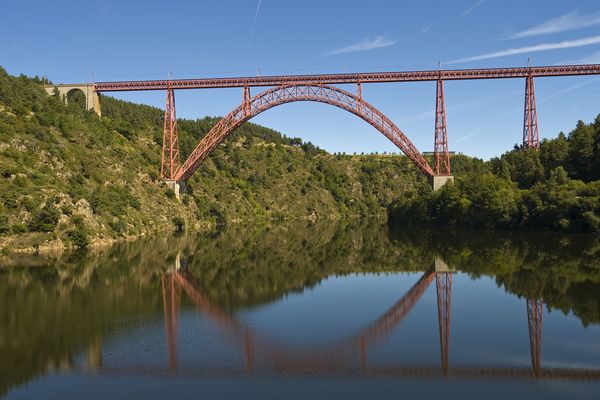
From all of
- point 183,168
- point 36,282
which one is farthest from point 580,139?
point 36,282

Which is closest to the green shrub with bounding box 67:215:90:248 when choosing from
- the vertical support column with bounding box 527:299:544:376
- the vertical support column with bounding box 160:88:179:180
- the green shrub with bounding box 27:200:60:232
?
the green shrub with bounding box 27:200:60:232

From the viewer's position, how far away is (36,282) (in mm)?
24484

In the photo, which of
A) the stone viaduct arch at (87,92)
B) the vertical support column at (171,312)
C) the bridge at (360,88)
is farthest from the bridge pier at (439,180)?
the stone viaduct arch at (87,92)

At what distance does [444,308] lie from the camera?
2027cm

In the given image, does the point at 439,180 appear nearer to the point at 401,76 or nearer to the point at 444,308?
the point at 401,76

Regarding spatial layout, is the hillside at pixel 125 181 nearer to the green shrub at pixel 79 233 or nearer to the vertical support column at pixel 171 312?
the green shrub at pixel 79 233

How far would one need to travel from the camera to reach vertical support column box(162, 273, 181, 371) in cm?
1471

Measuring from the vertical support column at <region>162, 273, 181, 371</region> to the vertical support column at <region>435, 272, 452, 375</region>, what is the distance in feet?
23.7

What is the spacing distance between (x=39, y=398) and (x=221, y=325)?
7.00 meters

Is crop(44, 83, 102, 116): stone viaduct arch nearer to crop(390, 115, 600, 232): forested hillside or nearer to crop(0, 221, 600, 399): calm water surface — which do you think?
crop(0, 221, 600, 399): calm water surface

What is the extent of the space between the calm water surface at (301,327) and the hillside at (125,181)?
6.10 m

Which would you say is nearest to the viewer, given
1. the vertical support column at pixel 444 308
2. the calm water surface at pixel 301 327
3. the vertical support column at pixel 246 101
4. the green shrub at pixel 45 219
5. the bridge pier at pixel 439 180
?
the calm water surface at pixel 301 327

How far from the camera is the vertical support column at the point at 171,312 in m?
14.7

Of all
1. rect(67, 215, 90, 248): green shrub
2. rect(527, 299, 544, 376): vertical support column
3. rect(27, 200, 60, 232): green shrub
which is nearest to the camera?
rect(527, 299, 544, 376): vertical support column
